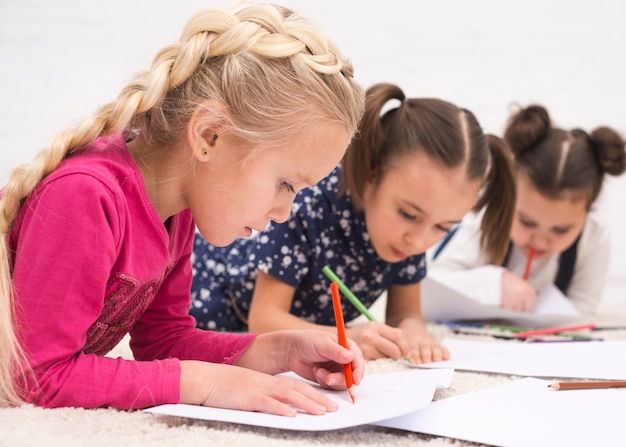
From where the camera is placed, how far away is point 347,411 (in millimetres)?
696

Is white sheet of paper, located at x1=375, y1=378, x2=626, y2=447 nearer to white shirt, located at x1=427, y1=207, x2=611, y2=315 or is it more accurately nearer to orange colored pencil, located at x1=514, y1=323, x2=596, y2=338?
orange colored pencil, located at x1=514, y1=323, x2=596, y2=338

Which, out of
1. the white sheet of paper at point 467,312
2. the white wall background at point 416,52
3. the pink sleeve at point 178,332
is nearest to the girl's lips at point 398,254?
the white sheet of paper at point 467,312

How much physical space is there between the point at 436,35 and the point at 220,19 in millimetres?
1880

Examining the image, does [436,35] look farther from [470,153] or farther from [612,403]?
[612,403]

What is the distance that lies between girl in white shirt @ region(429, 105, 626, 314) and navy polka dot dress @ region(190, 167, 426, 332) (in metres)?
0.34

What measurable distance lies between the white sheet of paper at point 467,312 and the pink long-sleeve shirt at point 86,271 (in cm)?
77

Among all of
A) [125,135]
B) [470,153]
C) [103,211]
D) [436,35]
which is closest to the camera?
[103,211]

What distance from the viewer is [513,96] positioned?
101 inches

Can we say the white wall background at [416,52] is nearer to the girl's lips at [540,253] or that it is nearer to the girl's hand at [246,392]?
the girl's lips at [540,253]

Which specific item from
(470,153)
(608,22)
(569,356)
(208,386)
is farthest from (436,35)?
(208,386)

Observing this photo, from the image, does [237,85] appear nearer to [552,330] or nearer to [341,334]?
[341,334]

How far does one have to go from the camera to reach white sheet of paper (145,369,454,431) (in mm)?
641

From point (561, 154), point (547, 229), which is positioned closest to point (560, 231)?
point (547, 229)

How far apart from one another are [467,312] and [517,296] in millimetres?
161
